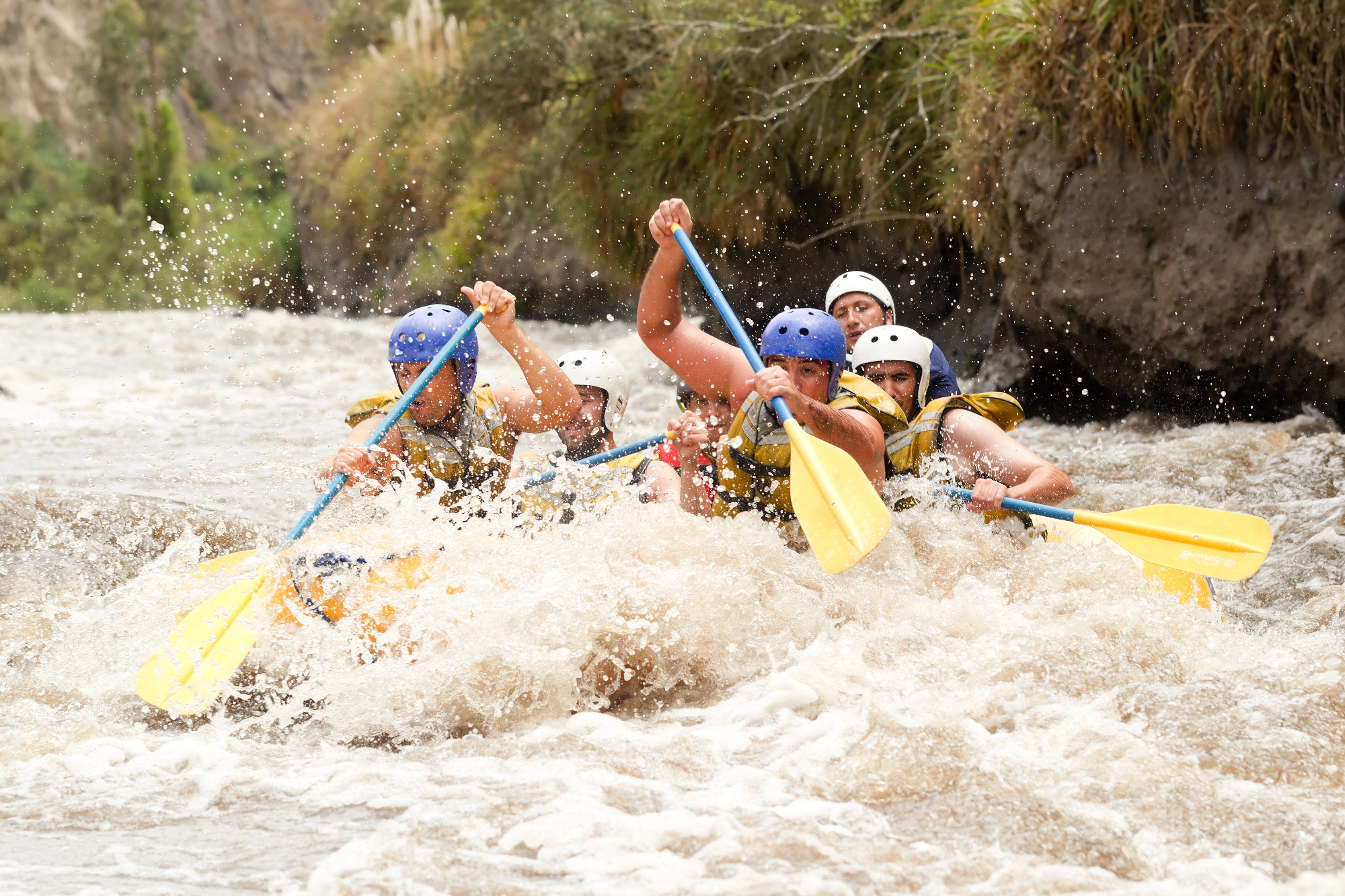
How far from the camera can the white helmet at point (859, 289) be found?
4.94m

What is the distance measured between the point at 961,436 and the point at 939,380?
22.3 inches

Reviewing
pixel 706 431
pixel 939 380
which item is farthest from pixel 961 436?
pixel 706 431

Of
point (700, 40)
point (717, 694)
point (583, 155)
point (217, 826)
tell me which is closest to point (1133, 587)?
point (717, 694)

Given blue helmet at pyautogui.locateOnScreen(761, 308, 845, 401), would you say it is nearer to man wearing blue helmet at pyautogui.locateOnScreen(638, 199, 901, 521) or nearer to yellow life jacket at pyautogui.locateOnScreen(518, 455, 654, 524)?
man wearing blue helmet at pyautogui.locateOnScreen(638, 199, 901, 521)

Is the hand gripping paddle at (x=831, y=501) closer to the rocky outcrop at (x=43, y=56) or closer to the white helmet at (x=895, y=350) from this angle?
the white helmet at (x=895, y=350)

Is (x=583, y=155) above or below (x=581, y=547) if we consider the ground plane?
above

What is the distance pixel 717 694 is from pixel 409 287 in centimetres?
1448

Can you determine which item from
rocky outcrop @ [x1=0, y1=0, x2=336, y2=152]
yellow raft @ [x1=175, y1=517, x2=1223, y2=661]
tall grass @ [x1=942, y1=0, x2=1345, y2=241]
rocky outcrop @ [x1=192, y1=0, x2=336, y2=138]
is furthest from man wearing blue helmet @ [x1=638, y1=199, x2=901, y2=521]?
rocky outcrop @ [x1=192, y1=0, x2=336, y2=138]

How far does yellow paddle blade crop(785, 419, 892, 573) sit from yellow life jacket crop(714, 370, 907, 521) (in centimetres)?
25

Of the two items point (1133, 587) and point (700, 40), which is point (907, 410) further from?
point (700, 40)

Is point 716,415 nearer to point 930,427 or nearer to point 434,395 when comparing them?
point 930,427

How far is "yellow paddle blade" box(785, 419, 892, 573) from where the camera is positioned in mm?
3318

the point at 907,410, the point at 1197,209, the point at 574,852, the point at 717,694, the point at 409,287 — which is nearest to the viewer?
the point at 574,852

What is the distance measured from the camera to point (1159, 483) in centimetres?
566
